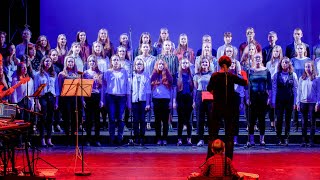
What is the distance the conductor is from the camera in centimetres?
886

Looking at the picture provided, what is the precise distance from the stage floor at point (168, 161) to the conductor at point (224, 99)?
2.56 feet

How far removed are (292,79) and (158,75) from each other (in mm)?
2833

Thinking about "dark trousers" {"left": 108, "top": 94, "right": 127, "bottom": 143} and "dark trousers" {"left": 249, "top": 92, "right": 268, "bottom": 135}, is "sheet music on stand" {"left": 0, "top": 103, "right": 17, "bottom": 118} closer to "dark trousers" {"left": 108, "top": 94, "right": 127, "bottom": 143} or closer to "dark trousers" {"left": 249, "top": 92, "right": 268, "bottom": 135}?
"dark trousers" {"left": 108, "top": 94, "right": 127, "bottom": 143}

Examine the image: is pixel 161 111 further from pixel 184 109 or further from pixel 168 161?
pixel 168 161

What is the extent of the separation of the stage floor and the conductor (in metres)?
0.78

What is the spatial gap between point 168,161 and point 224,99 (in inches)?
84.0

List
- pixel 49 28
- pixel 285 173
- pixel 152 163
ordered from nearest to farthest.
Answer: pixel 285 173 < pixel 152 163 < pixel 49 28

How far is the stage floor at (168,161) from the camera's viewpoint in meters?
9.22

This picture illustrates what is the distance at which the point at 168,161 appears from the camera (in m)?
10.6

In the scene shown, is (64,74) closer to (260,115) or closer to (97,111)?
(97,111)

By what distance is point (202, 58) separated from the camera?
42.7ft

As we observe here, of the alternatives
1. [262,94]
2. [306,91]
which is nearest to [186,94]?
[262,94]

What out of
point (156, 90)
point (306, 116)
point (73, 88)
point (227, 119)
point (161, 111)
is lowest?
point (227, 119)

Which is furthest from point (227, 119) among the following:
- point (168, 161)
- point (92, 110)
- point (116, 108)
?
point (92, 110)
